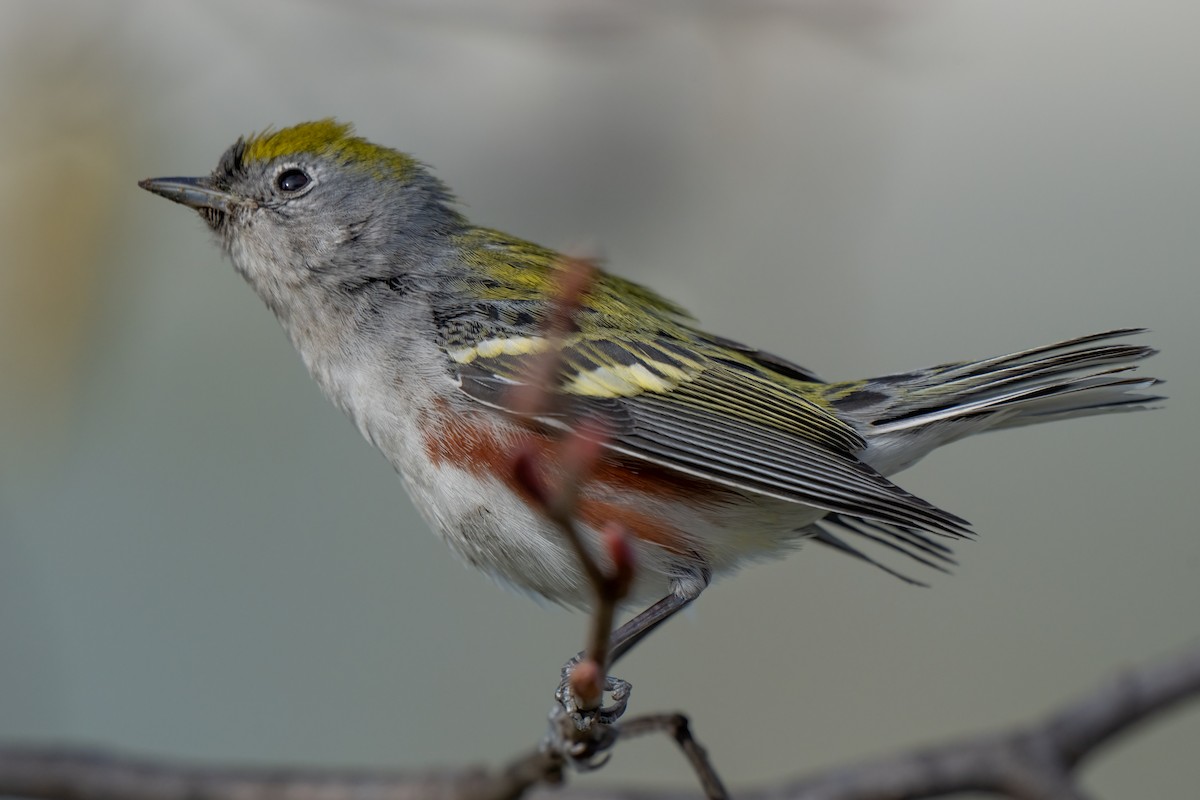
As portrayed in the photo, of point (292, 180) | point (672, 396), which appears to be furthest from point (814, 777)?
point (292, 180)

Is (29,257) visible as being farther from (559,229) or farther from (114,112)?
(559,229)

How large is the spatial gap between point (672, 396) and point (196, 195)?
1.25m

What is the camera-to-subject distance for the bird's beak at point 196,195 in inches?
107

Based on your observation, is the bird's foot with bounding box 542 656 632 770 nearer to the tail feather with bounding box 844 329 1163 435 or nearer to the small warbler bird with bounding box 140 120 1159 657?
the small warbler bird with bounding box 140 120 1159 657

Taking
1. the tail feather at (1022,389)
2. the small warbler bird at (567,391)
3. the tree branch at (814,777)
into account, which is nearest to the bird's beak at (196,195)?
the small warbler bird at (567,391)

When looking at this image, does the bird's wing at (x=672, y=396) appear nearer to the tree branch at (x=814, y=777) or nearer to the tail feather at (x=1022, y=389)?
the tail feather at (x=1022, y=389)

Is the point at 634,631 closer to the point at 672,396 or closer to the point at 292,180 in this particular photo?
the point at 672,396

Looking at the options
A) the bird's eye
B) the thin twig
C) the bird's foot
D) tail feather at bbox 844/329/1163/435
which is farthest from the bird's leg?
the bird's eye

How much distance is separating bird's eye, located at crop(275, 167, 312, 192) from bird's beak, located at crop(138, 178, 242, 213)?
107mm

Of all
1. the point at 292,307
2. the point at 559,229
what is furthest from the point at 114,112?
the point at 559,229

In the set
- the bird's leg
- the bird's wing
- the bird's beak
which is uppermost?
the bird's beak

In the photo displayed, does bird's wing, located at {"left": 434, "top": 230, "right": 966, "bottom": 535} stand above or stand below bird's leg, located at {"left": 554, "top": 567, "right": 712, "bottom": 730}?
above

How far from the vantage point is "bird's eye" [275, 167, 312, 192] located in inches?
109

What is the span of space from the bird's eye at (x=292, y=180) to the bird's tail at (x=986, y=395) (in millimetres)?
1391
